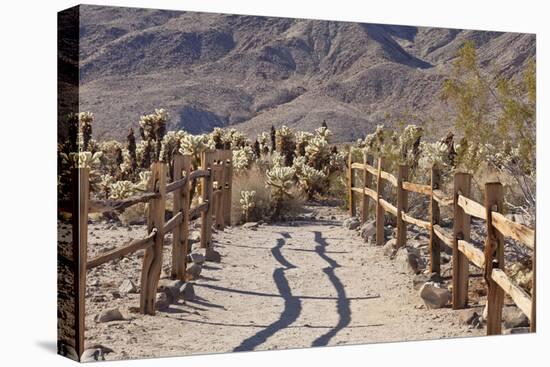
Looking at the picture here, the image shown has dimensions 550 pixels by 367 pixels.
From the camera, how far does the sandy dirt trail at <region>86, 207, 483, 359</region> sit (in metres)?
7.57

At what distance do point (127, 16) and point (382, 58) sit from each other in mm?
2446

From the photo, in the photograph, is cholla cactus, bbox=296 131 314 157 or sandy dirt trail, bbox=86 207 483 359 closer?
sandy dirt trail, bbox=86 207 483 359

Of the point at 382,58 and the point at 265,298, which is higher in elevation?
the point at 382,58

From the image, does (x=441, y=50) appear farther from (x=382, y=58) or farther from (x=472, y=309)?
(x=472, y=309)

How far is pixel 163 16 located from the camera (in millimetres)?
7762

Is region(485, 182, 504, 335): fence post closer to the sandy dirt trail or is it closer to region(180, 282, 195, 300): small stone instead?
the sandy dirt trail

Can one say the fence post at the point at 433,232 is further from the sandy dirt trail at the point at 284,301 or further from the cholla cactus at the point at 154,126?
the cholla cactus at the point at 154,126

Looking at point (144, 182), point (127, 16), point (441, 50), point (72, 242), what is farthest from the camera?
point (441, 50)

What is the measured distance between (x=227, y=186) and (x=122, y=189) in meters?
1.30

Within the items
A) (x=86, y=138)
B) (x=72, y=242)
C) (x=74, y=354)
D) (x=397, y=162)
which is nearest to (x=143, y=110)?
(x=86, y=138)

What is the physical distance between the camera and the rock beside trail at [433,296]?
8.55 m

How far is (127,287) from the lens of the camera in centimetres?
777

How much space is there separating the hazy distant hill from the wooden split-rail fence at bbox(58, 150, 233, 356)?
1.91 feet

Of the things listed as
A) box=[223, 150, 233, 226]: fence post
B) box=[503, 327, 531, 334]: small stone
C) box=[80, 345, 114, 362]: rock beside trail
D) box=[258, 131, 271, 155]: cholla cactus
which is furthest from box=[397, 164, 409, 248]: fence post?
box=[80, 345, 114, 362]: rock beside trail
